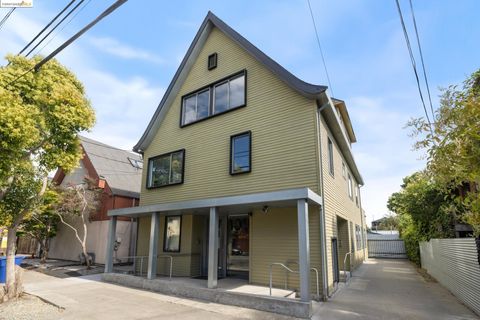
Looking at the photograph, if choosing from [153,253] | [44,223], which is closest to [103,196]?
[44,223]

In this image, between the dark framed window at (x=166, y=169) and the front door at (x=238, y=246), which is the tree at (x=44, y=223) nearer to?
the dark framed window at (x=166, y=169)

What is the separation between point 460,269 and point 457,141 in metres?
5.64

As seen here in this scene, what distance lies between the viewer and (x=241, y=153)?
32.6 feet

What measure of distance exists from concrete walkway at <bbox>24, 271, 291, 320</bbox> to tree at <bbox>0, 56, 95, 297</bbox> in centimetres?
167

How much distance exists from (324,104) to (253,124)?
8.01 ft

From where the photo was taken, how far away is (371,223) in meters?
62.8

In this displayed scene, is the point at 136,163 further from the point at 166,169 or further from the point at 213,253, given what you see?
the point at 213,253

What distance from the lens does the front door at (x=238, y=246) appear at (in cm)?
1001

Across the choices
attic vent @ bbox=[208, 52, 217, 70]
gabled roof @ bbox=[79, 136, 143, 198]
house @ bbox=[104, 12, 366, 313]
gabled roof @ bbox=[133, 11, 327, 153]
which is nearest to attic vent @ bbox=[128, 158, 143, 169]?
gabled roof @ bbox=[79, 136, 143, 198]

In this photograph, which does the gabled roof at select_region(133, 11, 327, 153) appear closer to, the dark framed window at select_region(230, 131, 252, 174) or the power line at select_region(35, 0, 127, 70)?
the dark framed window at select_region(230, 131, 252, 174)

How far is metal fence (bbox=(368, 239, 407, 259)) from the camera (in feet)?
74.1

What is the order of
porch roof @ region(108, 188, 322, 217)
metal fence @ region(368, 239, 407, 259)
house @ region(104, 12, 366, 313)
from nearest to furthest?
porch roof @ region(108, 188, 322, 217) → house @ region(104, 12, 366, 313) → metal fence @ region(368, 239, 407, 259)

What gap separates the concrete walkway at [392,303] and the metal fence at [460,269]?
26 cm

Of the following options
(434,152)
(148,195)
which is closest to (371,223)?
(148,195)
